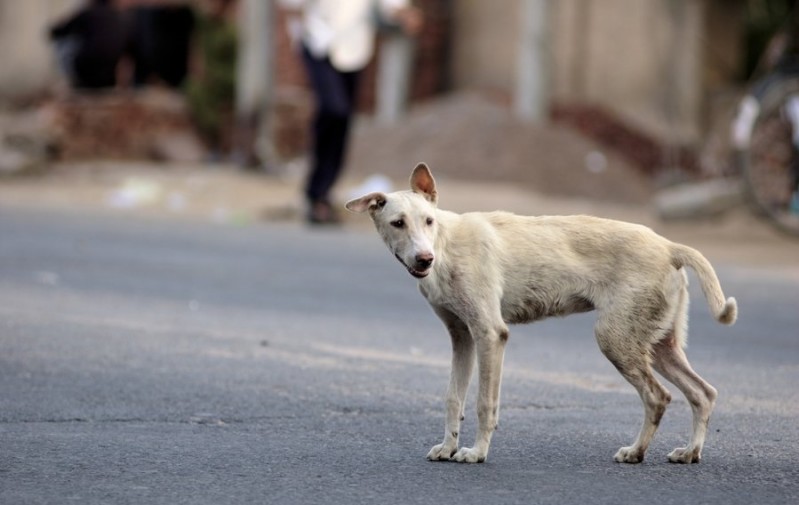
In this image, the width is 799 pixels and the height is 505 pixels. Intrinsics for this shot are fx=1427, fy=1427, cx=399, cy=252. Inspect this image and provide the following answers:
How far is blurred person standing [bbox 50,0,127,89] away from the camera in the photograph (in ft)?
72.6

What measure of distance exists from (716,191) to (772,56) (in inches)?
57.5

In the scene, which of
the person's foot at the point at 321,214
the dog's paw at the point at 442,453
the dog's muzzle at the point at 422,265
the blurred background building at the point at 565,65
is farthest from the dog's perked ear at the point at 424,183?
the blurred background building at the point at 565,65

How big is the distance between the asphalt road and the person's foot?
2982 mm

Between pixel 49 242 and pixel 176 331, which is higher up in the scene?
pixel 176 331

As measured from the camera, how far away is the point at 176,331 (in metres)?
7.89

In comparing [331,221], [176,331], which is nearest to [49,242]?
[331,221]

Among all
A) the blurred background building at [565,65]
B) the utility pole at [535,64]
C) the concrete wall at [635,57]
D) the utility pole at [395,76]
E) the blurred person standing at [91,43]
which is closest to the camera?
the utility pole at [535,64]

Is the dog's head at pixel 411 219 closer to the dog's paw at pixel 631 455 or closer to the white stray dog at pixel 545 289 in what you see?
the white stray dog at pixel 545 289

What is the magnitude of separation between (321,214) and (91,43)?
9.78 meters

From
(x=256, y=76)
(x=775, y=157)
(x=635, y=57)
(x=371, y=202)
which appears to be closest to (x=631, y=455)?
(x=371, y=202)

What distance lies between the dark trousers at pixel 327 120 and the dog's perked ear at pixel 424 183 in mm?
8102

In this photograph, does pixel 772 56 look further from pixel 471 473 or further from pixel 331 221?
pixel 471 473

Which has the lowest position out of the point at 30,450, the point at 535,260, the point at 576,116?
the point at 576,116

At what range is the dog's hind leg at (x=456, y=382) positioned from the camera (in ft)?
16.7
